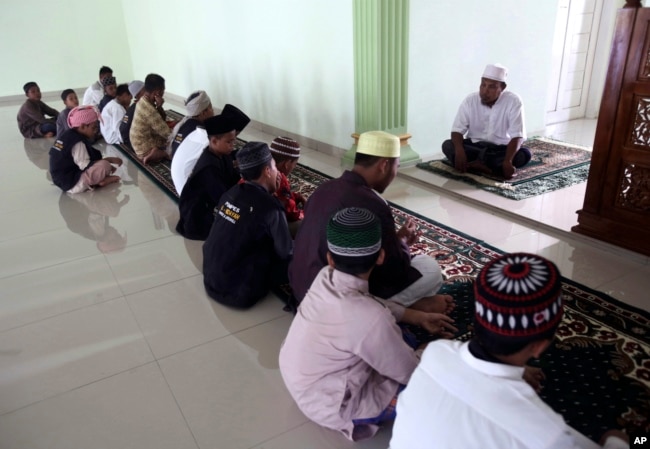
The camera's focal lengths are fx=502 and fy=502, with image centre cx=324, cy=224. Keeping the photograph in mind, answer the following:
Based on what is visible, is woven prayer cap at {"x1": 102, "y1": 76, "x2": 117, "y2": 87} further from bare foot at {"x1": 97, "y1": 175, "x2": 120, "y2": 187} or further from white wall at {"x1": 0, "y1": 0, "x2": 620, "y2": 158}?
bare foot at {"x1": 97, "y1": 175, "x2": 120, "y2": 187}

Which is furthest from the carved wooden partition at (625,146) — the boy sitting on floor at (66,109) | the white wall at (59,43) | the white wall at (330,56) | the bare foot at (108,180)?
the white wall at (59,43)

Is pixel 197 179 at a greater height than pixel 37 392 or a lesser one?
greater

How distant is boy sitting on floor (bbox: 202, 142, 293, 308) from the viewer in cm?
234

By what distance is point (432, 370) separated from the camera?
3.60 feet

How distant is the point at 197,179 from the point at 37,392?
5.01 ft

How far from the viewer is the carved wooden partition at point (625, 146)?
101 inches

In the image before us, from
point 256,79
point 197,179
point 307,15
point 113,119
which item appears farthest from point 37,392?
point 256,79

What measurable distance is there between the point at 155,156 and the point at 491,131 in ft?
10.8

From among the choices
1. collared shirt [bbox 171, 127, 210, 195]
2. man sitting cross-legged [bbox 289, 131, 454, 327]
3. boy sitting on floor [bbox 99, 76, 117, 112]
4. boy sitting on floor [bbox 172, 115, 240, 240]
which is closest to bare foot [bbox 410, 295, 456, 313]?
man sitting cross-legged [bbox 289, 131, 454, 327]

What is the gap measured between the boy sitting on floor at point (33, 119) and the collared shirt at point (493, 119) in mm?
5561

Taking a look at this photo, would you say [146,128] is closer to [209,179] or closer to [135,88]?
[135,88]

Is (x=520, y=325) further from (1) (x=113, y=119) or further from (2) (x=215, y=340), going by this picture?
(1) (x=113, y=119)

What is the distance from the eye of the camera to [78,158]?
4.30 meters

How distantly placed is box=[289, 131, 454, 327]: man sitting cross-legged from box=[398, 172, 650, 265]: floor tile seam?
1181 mm
